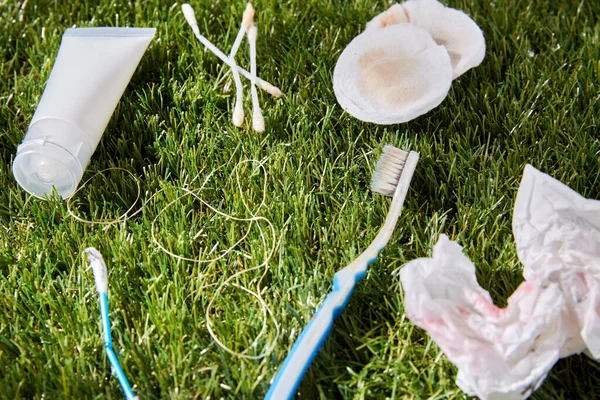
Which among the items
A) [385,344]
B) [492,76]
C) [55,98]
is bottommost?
[385,344]

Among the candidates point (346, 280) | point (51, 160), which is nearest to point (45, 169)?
point (51, 160)

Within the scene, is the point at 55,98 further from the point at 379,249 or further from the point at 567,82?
the point at 567,82

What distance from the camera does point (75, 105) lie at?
127 cm

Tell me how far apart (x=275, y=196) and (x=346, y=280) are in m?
A: 0.25

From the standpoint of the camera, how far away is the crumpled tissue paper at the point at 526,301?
963mm

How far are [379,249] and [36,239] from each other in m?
0.58

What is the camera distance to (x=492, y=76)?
4.67 feet

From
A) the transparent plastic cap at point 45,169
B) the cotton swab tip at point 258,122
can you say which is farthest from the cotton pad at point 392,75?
the transparent plastic cap at point 45,169

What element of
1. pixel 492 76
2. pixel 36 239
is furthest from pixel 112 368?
pixel 492 76

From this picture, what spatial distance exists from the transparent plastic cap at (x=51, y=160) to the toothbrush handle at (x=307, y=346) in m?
0.51

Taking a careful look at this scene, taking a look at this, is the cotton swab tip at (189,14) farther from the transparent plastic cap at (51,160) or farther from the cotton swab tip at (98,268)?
the cotton swab tip at (98,268)

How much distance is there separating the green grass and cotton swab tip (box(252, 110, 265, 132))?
0.02m

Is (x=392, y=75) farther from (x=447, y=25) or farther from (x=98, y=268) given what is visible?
(x=98, y=268)

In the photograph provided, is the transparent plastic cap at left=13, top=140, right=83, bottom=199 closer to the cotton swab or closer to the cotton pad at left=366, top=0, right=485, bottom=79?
the cotton swab
